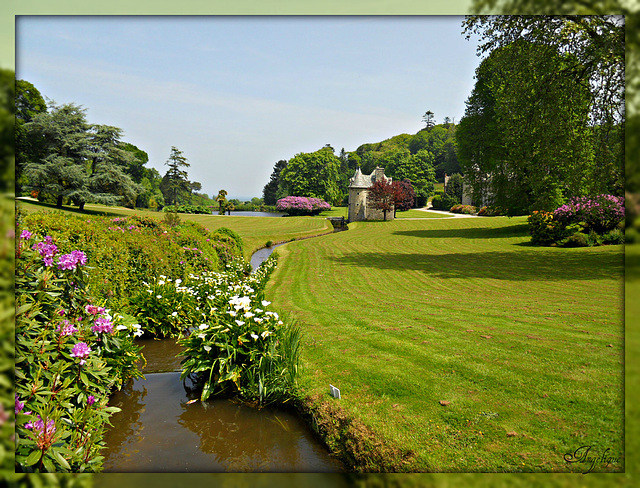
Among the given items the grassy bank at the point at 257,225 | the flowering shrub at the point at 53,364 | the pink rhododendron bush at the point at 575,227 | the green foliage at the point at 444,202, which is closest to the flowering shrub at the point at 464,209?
the green foliage at the point at 444,202

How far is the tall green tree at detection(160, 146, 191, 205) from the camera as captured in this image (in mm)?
10713

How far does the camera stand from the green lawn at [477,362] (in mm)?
3252

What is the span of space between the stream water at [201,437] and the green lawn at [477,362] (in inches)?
21.9

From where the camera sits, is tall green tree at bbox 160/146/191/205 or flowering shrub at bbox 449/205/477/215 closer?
tall green tree at bbox 160/146/191/205

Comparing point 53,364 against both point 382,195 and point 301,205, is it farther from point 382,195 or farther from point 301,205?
point 382,195

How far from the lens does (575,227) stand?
53.9ft

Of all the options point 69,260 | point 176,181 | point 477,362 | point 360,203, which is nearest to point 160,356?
point 69,260

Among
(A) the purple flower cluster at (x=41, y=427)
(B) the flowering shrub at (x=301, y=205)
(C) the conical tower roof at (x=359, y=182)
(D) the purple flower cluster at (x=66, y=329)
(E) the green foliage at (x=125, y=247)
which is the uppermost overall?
(C) the conical tower roof at (x=359, y=182)

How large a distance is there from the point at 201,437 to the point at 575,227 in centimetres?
1811

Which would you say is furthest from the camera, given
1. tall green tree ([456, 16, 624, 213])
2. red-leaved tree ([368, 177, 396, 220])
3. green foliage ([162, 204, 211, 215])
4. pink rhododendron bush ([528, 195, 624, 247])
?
red-leaved tree ([368, 177, 396, 220])

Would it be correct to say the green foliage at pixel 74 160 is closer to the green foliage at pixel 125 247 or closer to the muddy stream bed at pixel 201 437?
the green foliage at pixel 125 247

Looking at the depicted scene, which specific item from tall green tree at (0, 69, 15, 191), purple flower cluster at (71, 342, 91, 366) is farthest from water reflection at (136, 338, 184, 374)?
tall green tree at (0, 69, 15, 191)

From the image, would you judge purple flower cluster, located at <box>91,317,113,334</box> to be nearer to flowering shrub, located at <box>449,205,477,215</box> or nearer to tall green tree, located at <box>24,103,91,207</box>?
tall green tree, located at <box>24,103,91,207</box>

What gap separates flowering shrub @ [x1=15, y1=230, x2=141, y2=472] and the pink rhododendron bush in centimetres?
1650
